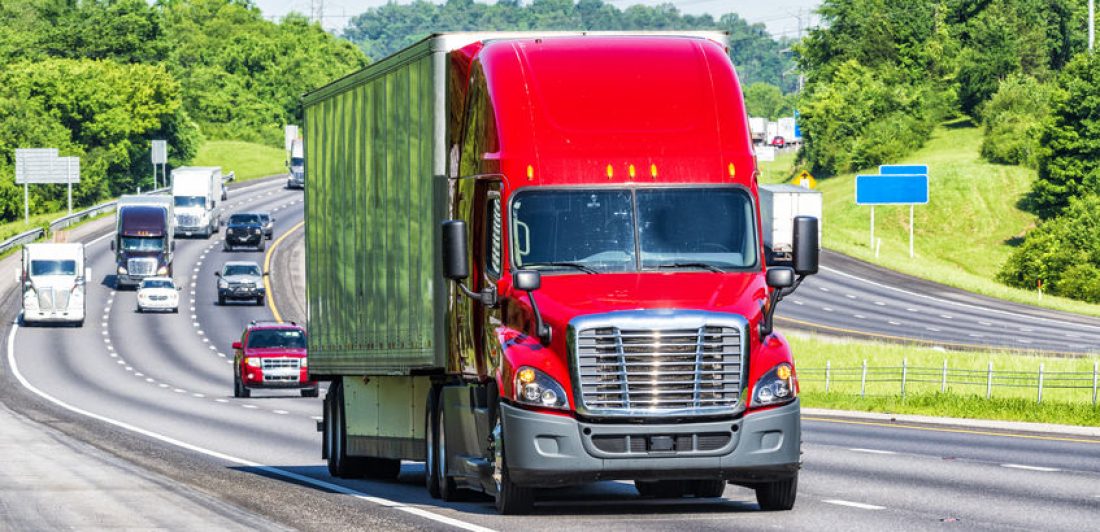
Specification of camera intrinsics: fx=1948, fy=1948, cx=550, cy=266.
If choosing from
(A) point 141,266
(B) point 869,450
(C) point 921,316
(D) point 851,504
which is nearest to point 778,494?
(D) point 851,504

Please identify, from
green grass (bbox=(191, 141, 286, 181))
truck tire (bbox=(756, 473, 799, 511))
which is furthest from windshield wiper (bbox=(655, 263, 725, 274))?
green grass (bbox=(191, 141, 286, 181))

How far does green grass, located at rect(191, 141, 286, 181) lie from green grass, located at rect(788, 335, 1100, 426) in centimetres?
11071

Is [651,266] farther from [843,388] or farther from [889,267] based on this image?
[889,267]

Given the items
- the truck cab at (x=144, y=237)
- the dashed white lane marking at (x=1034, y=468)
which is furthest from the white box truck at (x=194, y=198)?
the dashed white lane marking at (x=1034, y=468)

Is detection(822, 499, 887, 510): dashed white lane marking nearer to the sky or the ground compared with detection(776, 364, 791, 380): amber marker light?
nearer to the ground

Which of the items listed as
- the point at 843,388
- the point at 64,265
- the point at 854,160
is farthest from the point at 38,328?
the point at 854,160

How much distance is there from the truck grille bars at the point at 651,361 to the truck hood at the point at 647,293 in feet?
0.51

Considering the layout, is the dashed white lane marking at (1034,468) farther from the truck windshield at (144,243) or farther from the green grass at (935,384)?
the truck windshield at (144,243)

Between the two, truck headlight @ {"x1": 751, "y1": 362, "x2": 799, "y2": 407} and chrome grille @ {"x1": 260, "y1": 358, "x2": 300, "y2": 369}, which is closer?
truck headlight @ {"x1": 751, "y1": 362, "x2": 799, "y2": 407}

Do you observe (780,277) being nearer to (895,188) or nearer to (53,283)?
(53,283)

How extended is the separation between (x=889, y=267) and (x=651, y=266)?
A: 87205 mm

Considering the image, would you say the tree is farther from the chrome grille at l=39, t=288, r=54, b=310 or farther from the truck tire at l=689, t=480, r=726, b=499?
the truck tire at l=689, t=480, r=726, b=499

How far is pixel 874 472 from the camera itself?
73.8 feet

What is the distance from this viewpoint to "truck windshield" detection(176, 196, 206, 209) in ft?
350
